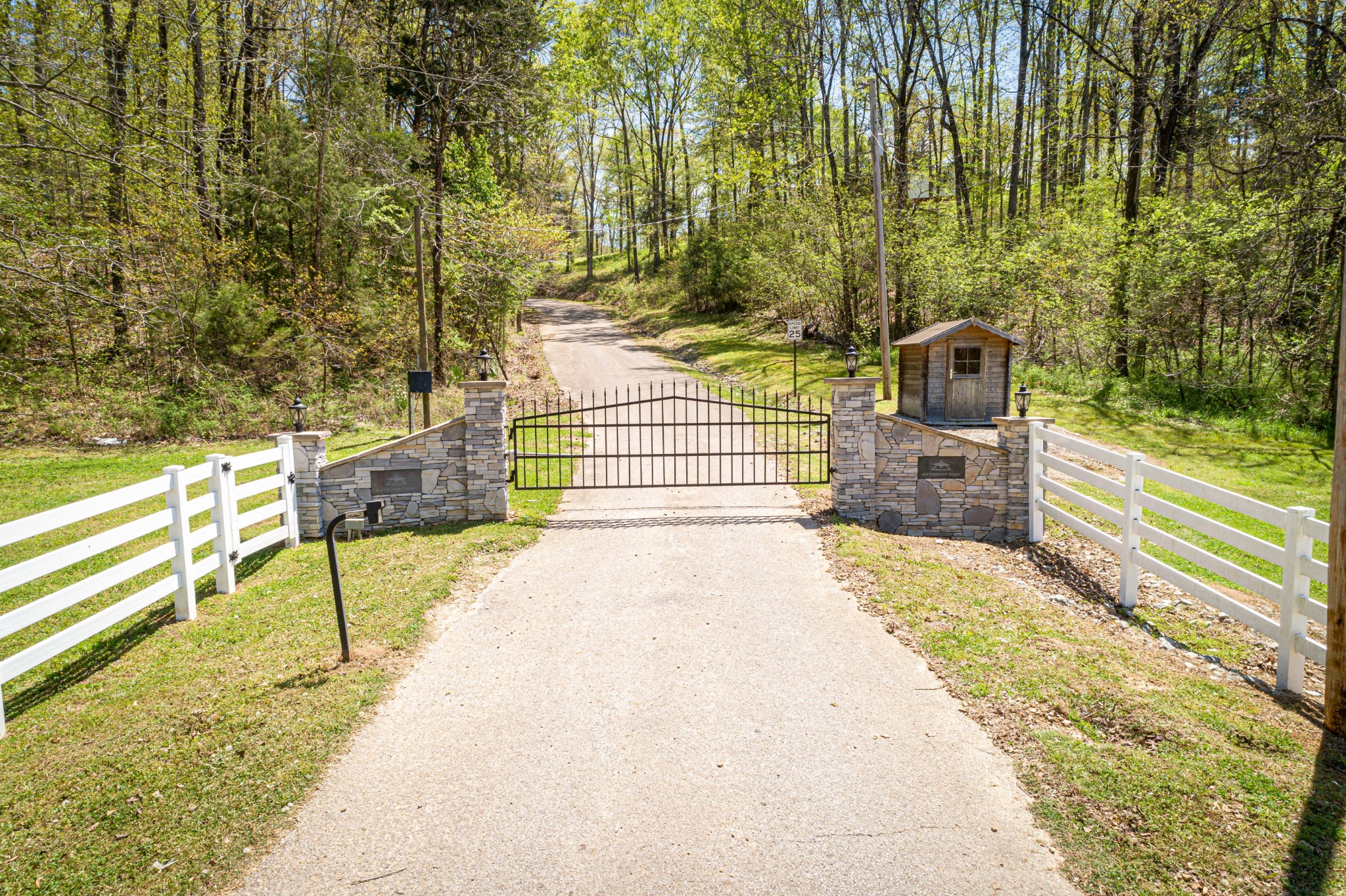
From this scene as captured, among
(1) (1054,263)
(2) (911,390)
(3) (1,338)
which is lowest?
(2) (911,390)

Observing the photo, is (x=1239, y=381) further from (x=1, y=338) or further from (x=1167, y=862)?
(x=1, y=338)

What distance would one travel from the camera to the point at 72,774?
3.95 m

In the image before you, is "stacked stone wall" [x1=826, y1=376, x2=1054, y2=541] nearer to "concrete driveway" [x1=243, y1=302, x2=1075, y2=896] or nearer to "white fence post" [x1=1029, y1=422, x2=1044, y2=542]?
"white fence post" [x1=1029, y1=422, x2=1044, y2=542]

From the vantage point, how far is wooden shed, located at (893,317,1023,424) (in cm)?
1483

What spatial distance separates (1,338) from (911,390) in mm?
17675

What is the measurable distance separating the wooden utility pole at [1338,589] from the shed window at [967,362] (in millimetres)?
10535

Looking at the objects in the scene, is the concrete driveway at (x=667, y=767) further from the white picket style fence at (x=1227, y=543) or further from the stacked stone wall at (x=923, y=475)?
the stacked stone wall at (x=923, y=475)

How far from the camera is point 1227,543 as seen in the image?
5527 millimetres

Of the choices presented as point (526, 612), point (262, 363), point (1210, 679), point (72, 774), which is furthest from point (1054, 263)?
point (72, 774)

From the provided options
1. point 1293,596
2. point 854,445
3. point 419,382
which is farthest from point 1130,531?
point 419,382

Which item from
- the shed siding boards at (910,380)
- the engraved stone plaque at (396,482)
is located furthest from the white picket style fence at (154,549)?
the shed siding boards at (910,380)

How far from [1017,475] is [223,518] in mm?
8623

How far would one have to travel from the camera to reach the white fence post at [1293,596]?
490 centimetres

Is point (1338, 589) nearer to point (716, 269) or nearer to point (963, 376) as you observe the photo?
point (963, 376)
